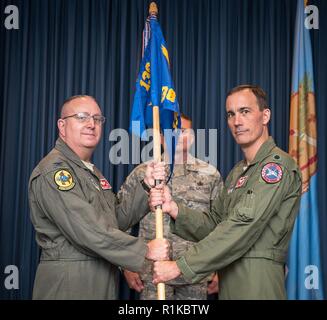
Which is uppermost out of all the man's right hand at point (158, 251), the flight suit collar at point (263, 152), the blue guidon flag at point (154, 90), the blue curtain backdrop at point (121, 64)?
the blue curtain backdrop at point (121, 64)

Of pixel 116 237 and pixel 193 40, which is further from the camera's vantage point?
pixel 193 40

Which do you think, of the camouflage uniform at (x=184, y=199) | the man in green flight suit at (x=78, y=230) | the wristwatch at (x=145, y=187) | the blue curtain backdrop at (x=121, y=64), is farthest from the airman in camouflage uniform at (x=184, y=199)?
the man in green flight suit at (x=78, y=230)

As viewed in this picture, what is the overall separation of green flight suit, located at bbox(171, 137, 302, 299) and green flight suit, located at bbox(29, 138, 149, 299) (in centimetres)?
35

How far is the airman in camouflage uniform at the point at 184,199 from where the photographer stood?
3576mm

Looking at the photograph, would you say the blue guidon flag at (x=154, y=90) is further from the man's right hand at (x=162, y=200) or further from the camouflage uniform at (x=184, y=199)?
the camouflage uniform at (x=184, y=199)

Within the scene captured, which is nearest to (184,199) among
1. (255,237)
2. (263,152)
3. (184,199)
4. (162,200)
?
(184,199)

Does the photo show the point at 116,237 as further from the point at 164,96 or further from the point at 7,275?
the point at 7,275

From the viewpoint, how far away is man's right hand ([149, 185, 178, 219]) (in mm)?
2658

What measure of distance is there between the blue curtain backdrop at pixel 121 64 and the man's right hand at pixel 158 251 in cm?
181

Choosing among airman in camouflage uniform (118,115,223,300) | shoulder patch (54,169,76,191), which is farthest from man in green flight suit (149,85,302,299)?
airman in camouflage uniform (118,115,223,300)

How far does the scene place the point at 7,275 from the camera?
4137 millimetres

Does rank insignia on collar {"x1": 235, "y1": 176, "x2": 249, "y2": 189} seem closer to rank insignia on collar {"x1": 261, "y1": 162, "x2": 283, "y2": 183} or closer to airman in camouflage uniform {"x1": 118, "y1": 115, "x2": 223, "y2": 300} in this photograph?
rank insignia on collar {"x1": 261, "y1": 162, "x2": 283, "y2": 183}

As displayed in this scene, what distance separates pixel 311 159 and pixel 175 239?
4.21 ft
